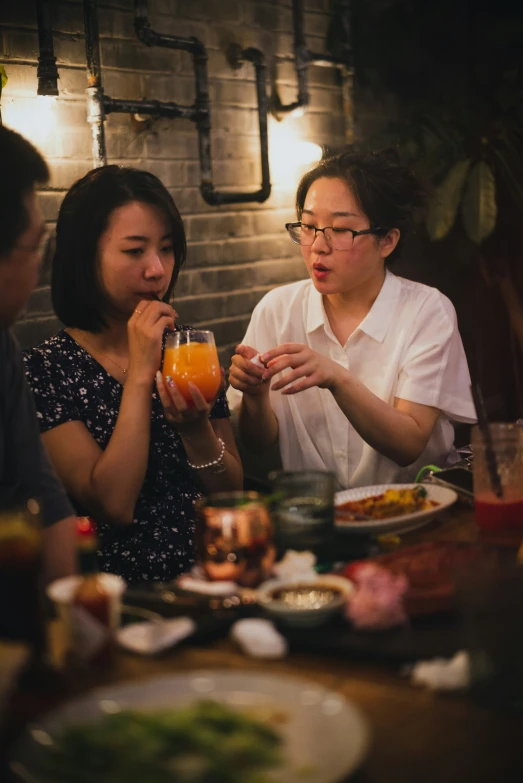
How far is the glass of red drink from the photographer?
1.68 metres

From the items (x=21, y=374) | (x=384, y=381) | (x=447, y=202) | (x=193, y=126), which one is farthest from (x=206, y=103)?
(x=21, y=374)

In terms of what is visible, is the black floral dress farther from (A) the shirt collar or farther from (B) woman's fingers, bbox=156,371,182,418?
(A) the shirt collar

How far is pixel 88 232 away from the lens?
2.27 meters

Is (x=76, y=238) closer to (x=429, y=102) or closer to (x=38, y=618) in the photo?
(x=38, y=618)

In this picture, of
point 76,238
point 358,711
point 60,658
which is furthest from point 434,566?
point 76,238

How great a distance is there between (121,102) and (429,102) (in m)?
2.08

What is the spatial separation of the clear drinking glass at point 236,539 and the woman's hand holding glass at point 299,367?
0.79 meters

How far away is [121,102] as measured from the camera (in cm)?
326

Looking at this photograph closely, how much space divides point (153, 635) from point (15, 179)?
30.8 inches

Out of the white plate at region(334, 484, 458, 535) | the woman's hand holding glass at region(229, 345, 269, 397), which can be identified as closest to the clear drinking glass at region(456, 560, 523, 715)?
the white plate at region(334, 484, 458, 535)

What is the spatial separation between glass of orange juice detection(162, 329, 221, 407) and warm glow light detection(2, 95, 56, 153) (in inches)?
47.2

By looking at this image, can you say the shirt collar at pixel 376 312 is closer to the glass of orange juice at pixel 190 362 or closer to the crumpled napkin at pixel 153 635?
the glass of orange juice at pixel 190 362

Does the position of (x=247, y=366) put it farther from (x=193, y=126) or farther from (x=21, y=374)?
(x=193, y=126)

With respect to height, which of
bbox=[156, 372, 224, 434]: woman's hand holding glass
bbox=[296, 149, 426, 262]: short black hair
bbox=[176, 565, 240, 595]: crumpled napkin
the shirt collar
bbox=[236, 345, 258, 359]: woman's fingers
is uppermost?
bbox=[296, 149, 426, 262]: short black hair
